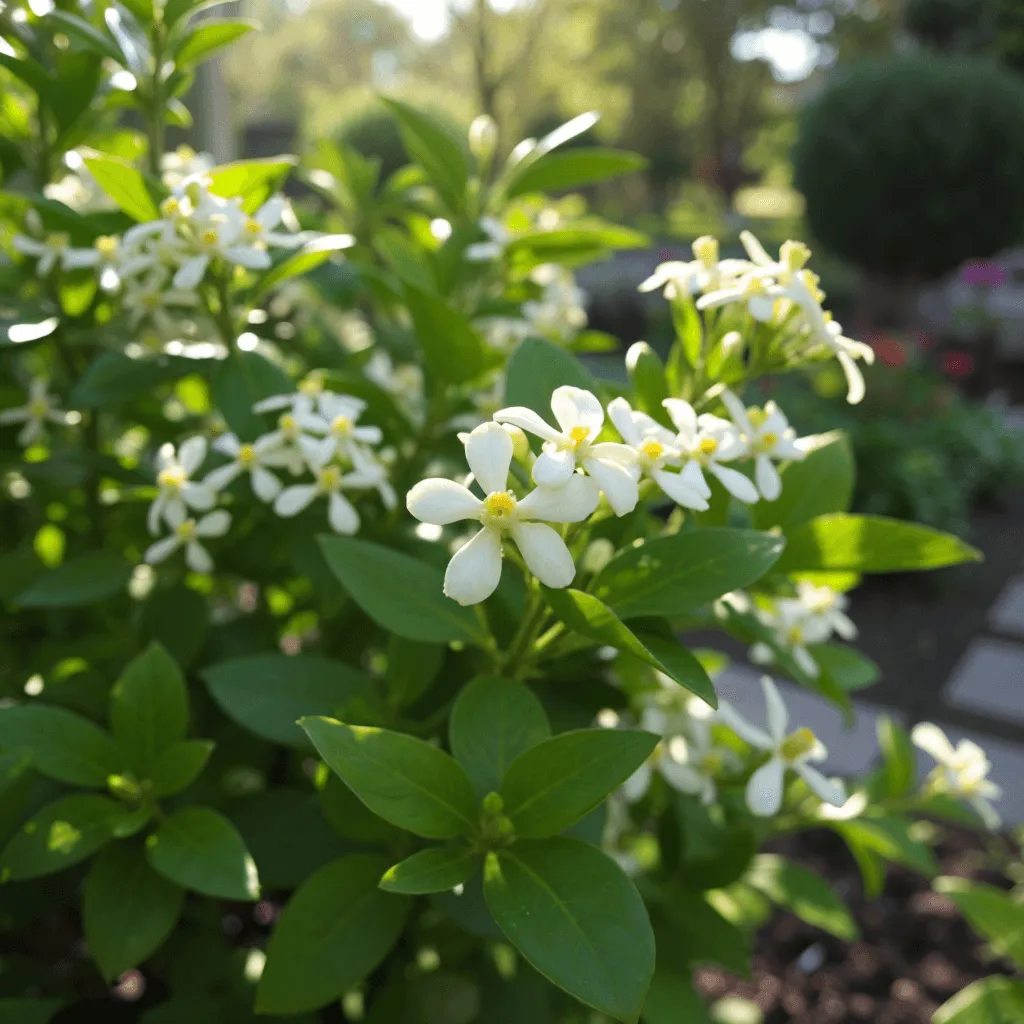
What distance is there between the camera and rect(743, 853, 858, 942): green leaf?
3.55ft

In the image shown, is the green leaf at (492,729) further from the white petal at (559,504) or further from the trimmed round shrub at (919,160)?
the trimmed round shrub at (919,160)

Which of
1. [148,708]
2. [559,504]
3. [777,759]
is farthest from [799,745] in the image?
[148,708]

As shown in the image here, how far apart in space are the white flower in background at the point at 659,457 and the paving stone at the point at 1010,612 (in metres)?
3.06

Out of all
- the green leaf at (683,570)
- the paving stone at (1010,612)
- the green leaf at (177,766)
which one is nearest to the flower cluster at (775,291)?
the green leaf at (683,570)

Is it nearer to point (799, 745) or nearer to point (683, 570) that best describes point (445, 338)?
point (683, 570)

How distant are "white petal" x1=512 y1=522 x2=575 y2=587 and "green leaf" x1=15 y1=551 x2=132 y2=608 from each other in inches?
18.8

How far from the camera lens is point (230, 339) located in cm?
90

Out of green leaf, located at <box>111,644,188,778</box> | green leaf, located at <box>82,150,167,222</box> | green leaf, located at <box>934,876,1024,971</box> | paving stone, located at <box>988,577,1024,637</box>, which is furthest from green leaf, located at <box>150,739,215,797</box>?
paving stone, located at <box>988,577,1024,637</box>

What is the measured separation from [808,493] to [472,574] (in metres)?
0.39

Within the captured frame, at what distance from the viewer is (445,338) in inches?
35.9

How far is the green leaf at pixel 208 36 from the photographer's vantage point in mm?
899

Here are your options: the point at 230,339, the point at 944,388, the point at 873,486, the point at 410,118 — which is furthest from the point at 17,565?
the point at 944,388

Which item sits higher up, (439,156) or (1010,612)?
(439,156)

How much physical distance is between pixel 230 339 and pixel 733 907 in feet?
2.88
